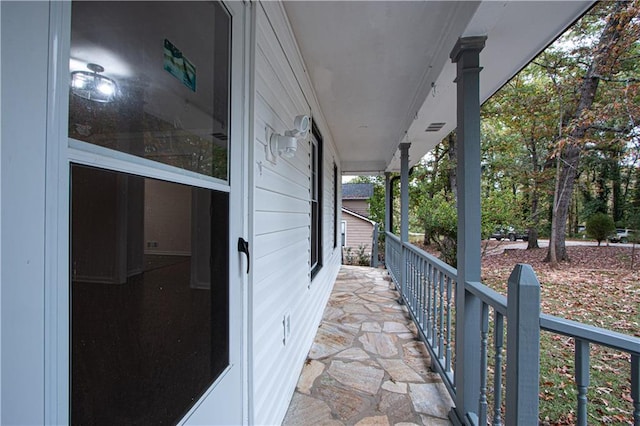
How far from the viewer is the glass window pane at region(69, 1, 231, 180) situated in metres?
0.60

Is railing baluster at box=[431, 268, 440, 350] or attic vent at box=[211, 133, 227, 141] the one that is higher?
attic vent at box=[211, 133, 227, 141]

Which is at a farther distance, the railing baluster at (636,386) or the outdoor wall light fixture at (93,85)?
the railing baluster at (636,386)

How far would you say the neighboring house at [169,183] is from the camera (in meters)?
0.49

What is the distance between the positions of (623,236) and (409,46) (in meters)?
12.5

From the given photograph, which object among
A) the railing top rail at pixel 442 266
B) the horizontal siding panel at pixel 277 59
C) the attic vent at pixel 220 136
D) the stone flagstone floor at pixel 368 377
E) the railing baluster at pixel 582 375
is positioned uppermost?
the horizontal siding panel at pixel 277 59

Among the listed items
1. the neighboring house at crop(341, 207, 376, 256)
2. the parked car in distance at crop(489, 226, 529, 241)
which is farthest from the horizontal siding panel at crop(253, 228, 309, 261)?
the neighboring house at crop(341, 207, 376, 256)

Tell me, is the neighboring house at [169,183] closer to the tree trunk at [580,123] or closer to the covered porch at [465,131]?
the covered porch at [465,131]

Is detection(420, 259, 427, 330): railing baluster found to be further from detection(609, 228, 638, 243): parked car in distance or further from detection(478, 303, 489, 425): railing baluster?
detection(609, 228, 638, 243): parked car in distance

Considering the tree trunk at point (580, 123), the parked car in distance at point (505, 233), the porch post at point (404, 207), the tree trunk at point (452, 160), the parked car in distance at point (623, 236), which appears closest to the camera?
the porch post at point (404, 207)

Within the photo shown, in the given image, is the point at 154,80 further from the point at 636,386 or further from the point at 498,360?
the point at 498,360

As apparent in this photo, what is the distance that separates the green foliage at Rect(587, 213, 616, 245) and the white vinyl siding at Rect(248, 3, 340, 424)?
1399 cm

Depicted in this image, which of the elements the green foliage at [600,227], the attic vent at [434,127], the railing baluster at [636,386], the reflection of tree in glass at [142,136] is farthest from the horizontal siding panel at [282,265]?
the green foliage at [600,227]

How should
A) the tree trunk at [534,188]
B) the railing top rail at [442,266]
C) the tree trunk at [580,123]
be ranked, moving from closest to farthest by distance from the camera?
1. the railing top rail at [442,266]
2. the tree trunk at [580,123]
3. the tree trunk at [534,188]

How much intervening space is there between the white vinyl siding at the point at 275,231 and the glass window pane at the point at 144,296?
33 cm
